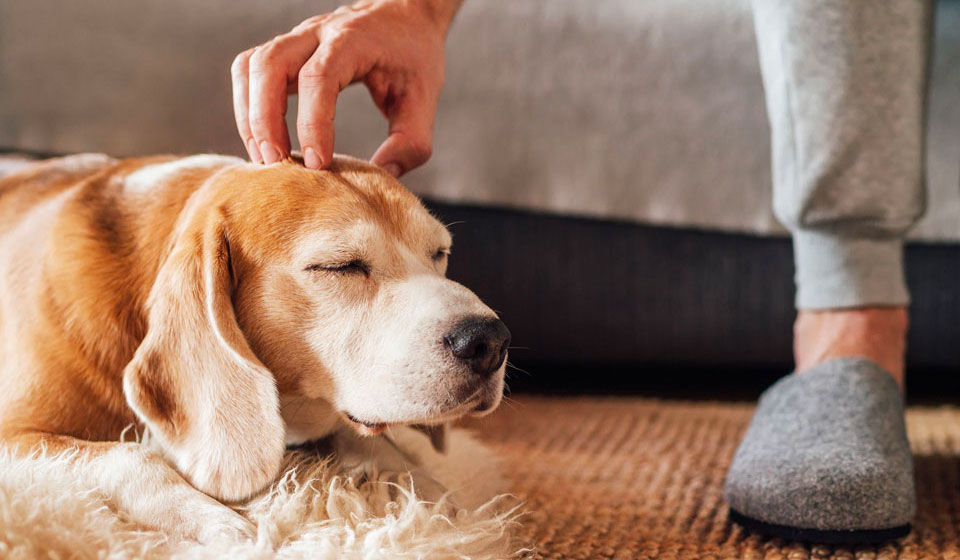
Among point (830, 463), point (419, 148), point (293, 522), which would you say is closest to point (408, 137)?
point (419, 148)

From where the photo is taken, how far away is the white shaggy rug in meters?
0.73

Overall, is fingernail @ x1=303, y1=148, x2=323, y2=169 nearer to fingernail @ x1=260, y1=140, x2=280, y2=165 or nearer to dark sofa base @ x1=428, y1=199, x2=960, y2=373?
fingernail @ x1=260, y1=140, x2=280, y2=165

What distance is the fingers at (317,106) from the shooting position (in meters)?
0.95

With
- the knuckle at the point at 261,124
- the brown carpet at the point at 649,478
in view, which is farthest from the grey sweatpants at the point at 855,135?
the knuckle at the point at 261,124

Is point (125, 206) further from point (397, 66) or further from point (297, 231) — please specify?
point (397, 66)

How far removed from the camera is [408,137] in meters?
1.12

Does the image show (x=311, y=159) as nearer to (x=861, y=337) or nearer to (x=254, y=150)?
(x=254, y=150)

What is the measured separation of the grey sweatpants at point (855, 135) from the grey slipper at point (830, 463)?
14cm

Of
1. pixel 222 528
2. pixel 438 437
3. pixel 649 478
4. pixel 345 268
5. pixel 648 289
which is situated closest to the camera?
pixel 222 528

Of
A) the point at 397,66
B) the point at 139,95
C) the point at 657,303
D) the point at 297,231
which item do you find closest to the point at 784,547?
the point at 297,231

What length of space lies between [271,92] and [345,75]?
0.32 ft

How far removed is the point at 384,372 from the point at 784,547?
48 centimetres

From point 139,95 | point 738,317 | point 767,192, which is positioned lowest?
point 738,317

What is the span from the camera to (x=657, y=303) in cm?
176
